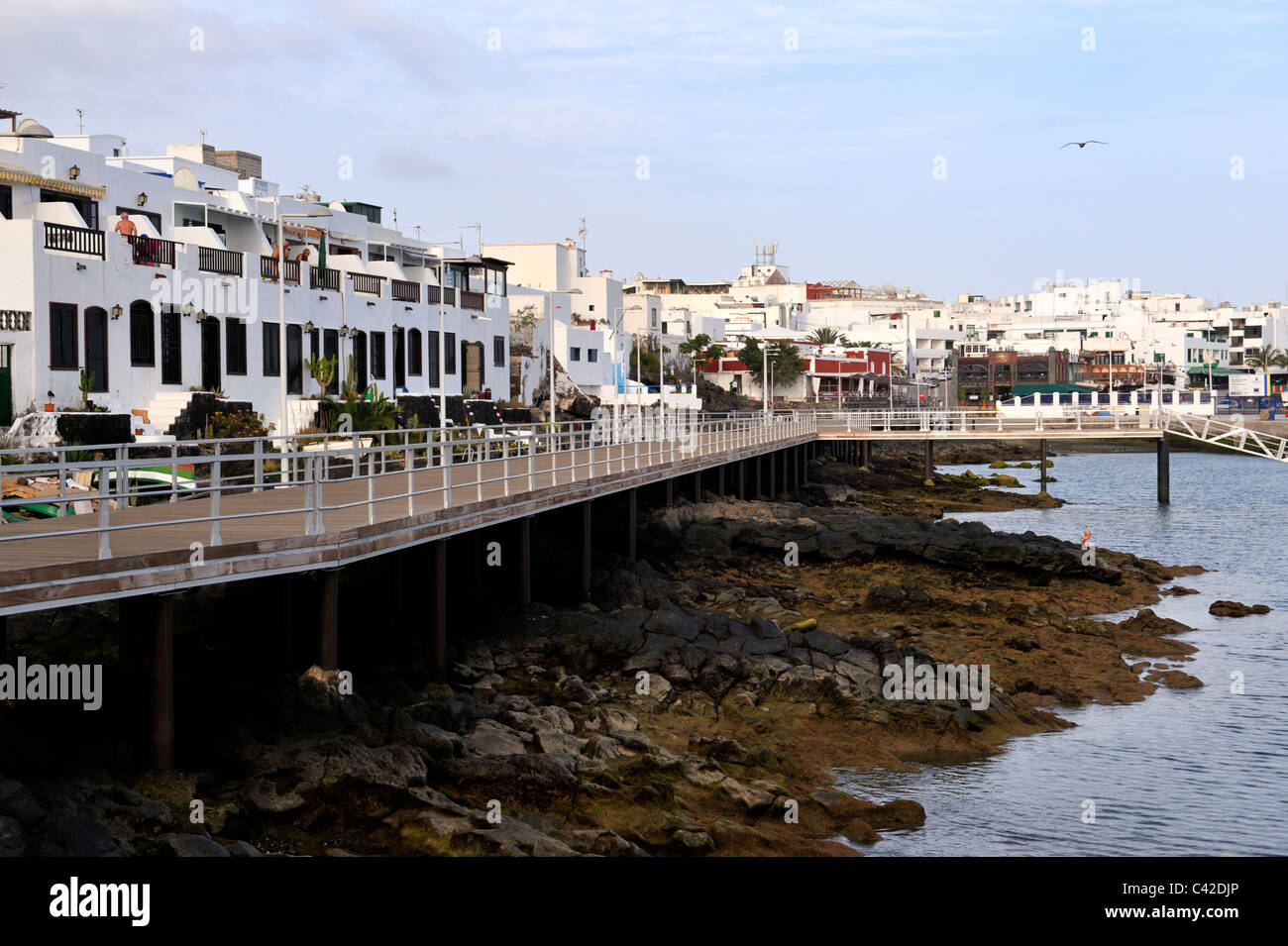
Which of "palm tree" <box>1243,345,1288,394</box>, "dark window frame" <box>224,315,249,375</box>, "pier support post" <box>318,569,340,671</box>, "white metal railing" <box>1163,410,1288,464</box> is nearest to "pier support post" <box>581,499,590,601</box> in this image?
"pier support post" <box>318,569,340,671</box>

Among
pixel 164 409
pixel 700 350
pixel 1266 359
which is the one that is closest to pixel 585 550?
pixel 164 409

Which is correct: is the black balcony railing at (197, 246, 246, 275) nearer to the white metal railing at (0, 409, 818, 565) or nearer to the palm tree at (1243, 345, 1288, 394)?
the white metal railing at (0, 409, 818, 565)

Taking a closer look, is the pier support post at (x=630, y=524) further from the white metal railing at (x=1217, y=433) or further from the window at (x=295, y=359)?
the white metal railing at (x=1217, y=433)

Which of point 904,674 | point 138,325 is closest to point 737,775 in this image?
point 904,674

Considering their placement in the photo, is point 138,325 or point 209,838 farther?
point 138,325

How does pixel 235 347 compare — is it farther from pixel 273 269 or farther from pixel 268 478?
pixel 268 478

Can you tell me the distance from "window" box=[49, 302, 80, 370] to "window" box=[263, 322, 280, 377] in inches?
317

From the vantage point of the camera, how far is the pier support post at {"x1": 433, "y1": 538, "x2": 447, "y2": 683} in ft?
66.1

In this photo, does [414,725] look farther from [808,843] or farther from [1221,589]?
[1221,589]

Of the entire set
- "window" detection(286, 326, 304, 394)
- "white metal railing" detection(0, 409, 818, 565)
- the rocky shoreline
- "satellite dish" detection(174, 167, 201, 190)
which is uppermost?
"satellite dish" detection(174, 167, 201, 190)

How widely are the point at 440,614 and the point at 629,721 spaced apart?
3211 mm

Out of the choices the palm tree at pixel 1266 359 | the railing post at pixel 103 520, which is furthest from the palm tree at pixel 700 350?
the palm tree at pixel 1266 359

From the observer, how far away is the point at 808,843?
15.4 metres

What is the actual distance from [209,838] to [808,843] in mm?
6206
